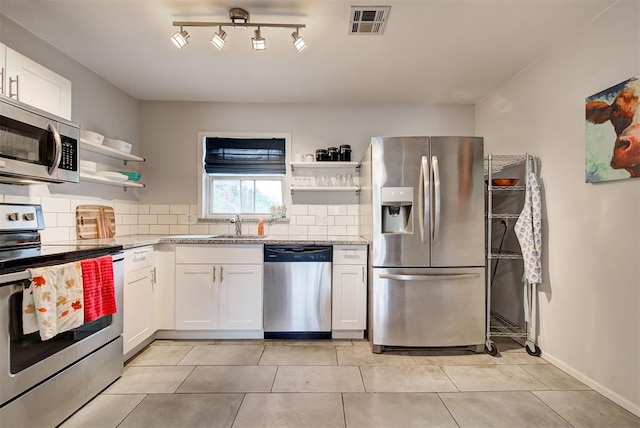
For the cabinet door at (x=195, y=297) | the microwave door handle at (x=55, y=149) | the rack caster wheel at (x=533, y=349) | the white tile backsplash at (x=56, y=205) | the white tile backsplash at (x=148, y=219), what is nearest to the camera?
the microwave door handle at (x=55, y=149)

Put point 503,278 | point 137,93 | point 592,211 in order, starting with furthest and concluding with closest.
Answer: point 137,93
point 503,278
point 592,211

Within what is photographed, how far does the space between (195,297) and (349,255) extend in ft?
4.68

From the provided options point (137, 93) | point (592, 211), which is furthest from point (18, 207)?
point (592, 211)

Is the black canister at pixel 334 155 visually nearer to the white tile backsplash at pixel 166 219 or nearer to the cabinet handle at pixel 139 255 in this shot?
the white tile backsplash at pixel 166 219

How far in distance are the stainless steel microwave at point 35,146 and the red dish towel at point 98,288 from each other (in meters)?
0.60

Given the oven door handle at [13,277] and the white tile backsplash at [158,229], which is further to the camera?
the white tile backsplash at [158,229]

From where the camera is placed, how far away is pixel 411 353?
2602 mm

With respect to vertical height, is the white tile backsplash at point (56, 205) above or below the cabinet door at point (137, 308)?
above

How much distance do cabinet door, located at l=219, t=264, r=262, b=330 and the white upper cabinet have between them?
1655 mm

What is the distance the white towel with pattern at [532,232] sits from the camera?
7.90 feet

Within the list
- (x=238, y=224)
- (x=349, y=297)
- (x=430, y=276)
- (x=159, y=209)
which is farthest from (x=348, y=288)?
(x=159, y=209)

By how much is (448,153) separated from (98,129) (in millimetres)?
3080

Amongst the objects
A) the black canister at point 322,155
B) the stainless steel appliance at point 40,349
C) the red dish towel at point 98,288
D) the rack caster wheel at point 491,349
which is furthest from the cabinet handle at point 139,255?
the rack caster wheel at point 491,349

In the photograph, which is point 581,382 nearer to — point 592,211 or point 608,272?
point 608,272
